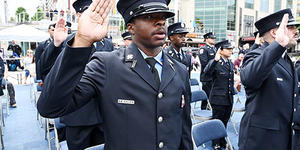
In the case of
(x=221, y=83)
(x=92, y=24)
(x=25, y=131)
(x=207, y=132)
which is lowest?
(x=25, y=131)

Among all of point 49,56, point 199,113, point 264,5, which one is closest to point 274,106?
point 49,56

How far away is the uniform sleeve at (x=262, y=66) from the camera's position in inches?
76.9

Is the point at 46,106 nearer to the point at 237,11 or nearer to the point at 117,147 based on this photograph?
the point at 117,147

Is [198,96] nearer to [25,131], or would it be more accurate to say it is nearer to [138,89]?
[138,89]

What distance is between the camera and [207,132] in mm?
2777

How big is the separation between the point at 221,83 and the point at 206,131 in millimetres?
1758

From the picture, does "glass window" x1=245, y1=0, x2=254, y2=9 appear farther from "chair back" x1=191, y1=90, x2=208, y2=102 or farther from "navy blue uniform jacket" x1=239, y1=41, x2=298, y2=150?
Answer: "navy blue uniform jacket" x1=239, y1=41, x2=298, y2=150

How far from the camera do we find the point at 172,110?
132cm

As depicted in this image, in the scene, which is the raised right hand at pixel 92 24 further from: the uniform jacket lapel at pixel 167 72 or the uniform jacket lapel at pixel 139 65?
the uniform jacket lapel at pixel 167 72

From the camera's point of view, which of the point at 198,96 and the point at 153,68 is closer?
the point at 153,68

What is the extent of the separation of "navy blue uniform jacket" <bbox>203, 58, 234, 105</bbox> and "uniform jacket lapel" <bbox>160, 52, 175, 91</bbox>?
294 cm

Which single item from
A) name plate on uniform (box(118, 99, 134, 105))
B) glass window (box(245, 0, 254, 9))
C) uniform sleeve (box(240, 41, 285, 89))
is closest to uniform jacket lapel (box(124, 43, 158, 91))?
name plate on uniform (box(118, 99, 134, 105))

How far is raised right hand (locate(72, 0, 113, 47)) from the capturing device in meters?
0.97

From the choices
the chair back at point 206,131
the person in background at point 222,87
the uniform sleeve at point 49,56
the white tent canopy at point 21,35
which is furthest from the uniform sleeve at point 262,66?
the white tent canopy at point 21,35
